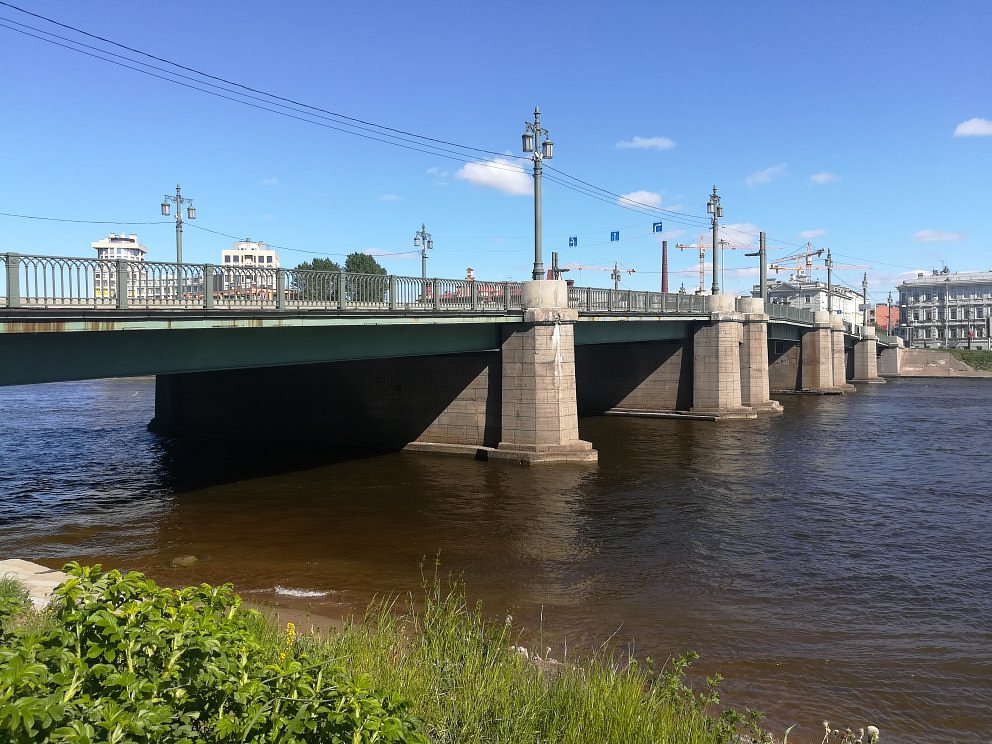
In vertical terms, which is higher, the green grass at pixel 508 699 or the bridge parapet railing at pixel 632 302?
the bridge parapet railing at pixel 632 302

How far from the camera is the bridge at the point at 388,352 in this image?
53.4 ft

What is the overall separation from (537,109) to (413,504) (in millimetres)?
14853

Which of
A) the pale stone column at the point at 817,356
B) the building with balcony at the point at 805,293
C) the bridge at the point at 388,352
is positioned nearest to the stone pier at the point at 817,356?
the pale stone column at the point at 817,356

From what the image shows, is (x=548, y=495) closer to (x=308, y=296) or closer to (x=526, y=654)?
(x=308, y=296)

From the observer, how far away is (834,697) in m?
9.63

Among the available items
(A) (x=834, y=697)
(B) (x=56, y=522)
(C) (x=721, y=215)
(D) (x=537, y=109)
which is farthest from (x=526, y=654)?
(C) (x=721, y=215)

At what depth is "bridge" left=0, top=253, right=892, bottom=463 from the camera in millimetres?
16281

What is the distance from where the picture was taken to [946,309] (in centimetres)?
15012

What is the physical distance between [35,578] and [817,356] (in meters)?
62.7

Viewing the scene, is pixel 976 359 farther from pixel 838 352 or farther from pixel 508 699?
pixel 508 699

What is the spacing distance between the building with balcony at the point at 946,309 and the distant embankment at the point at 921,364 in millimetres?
49525

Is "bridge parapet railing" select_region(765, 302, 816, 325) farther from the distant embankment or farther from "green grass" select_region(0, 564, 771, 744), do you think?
"green grass" select_region(0, 564, 771, 744)

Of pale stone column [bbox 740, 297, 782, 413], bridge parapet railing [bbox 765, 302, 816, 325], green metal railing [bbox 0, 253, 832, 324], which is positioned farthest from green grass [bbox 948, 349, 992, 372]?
green metal railing [bbox 0, 253, 832, 324]

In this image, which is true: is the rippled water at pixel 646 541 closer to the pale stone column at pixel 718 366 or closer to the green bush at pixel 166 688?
the green bush at pixel 166 688
